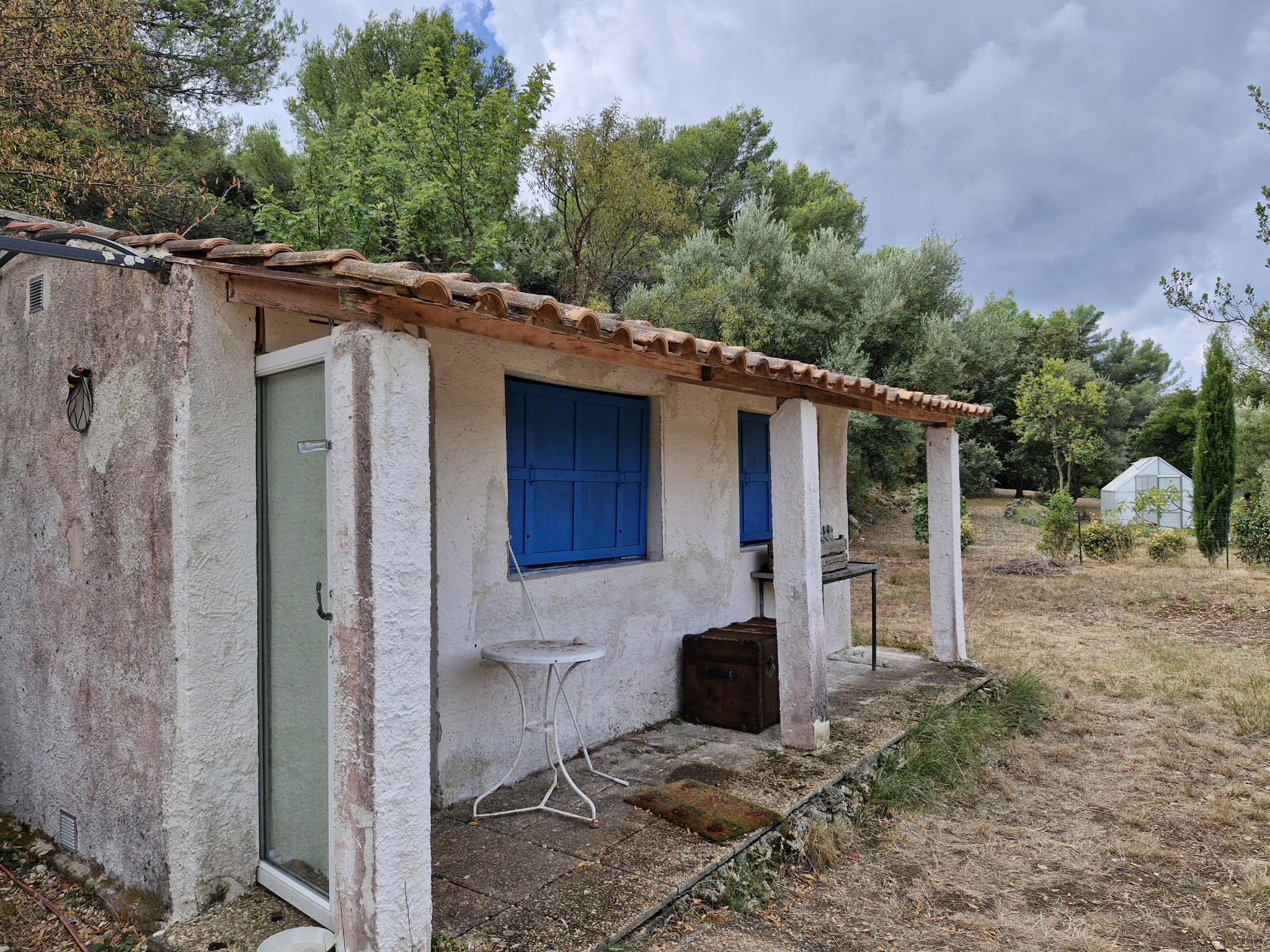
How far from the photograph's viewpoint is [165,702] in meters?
2.88

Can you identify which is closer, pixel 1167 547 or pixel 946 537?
pixel 946 537

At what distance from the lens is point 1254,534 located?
1444cm

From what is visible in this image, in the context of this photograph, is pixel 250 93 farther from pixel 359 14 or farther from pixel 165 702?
pixel 165 702

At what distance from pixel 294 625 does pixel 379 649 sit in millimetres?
710

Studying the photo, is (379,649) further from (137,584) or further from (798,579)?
(798,579)

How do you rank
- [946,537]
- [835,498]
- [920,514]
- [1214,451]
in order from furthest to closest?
[920,514] → [1214,451] → [835,498] → [946,537]

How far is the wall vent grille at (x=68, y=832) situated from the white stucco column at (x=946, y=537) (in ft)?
21.6

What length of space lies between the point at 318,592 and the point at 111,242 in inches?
60.6

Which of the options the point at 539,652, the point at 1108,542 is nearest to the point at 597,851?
the point at 539,652

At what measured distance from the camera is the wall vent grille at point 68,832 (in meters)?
3.44

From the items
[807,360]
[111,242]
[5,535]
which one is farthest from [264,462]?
[807,360]

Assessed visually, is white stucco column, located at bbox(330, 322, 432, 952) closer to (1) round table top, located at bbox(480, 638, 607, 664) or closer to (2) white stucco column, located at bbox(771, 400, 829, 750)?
(1) round table top, located at bbox(480, 638, 607, 664)

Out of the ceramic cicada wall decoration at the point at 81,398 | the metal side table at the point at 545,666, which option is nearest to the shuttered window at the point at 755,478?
the metal side table at the point at 545,666

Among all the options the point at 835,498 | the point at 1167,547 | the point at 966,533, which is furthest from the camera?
the point at 966,533
